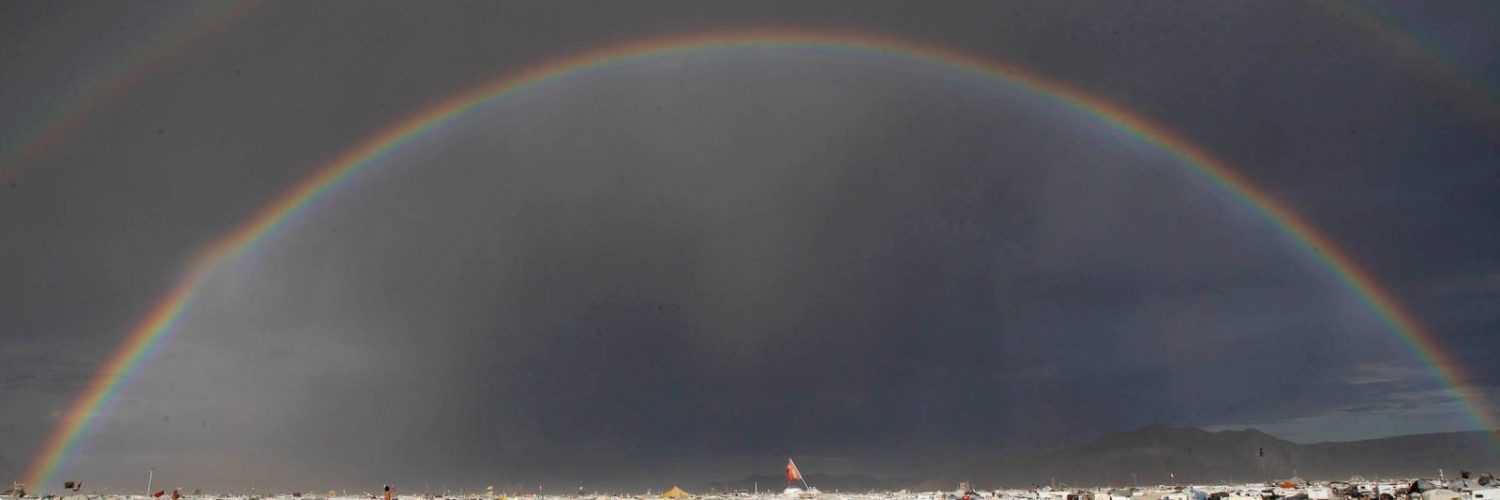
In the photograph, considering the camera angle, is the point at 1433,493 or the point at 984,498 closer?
the point at 1433,493

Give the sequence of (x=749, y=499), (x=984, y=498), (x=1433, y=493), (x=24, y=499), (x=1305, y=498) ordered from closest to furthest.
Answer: (x=1433, y=493), (x=1305, y=498), (x=984, y=498), (x=24, y=499), (x=749, y=499)

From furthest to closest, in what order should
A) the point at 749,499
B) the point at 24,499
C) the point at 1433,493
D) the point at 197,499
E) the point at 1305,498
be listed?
1. the point at 197,499
2. the point at 749,499
3. the point at 24,499
4. the point at 1305,498
5. the point at 1433,493

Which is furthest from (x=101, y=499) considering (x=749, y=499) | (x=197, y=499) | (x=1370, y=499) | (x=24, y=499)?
(x=1370, y=499)

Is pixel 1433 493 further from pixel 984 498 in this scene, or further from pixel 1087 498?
pixel 984 498

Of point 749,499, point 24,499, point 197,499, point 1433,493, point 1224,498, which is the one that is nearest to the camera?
point 1433,493

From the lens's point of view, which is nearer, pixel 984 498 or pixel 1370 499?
pixel 1370 499

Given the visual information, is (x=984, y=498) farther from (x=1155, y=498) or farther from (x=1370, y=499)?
(x=1370, y=499)

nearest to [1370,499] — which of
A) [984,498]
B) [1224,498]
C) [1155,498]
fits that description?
[1224,498]

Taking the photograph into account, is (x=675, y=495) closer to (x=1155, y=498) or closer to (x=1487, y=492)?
(x=1155, y=498)

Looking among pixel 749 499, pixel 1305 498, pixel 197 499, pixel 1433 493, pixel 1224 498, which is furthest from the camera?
pixel 197 499
